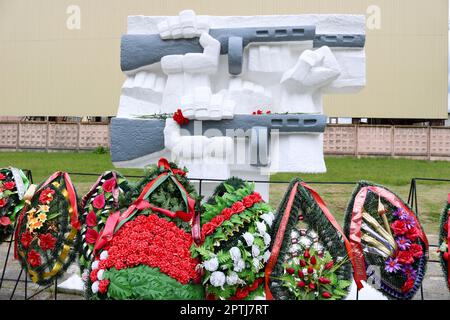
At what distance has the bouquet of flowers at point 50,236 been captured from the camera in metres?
2.26

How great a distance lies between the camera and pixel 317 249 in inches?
75.5

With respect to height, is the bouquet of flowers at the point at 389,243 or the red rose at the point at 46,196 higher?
the red rose at the point at 46,196

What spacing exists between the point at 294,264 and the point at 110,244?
37.4 inches

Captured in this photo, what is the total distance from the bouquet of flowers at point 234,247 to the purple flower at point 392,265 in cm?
64

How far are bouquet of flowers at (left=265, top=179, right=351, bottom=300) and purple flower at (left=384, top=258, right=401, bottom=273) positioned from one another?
214 mm

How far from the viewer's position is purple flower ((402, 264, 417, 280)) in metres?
1.91

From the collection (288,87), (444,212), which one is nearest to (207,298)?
(444,212)

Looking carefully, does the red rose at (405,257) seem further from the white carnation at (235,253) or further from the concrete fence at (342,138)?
the concrete fence at (342,138)

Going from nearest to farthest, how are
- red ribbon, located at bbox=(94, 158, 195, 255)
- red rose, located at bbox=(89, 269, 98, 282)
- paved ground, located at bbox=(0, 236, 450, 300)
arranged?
red rose, located at bbox=(89, 269, 98, 282), red ribbon, located at bbox=(94, 158, 195, 255), paved ground, located at bbox=(0, 236, 450, 300)

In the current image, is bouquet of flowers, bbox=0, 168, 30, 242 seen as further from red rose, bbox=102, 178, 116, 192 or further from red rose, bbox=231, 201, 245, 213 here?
red rose, bbox=231, 201, 245, 213

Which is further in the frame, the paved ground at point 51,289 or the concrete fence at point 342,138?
the concrete fence at point 342,138

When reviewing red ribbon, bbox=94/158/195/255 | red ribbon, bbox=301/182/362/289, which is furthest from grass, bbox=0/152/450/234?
red ribbon, bbox=94/158/195/255

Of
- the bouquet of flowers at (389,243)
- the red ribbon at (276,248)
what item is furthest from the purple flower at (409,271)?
the red ribbon at (276,248)
